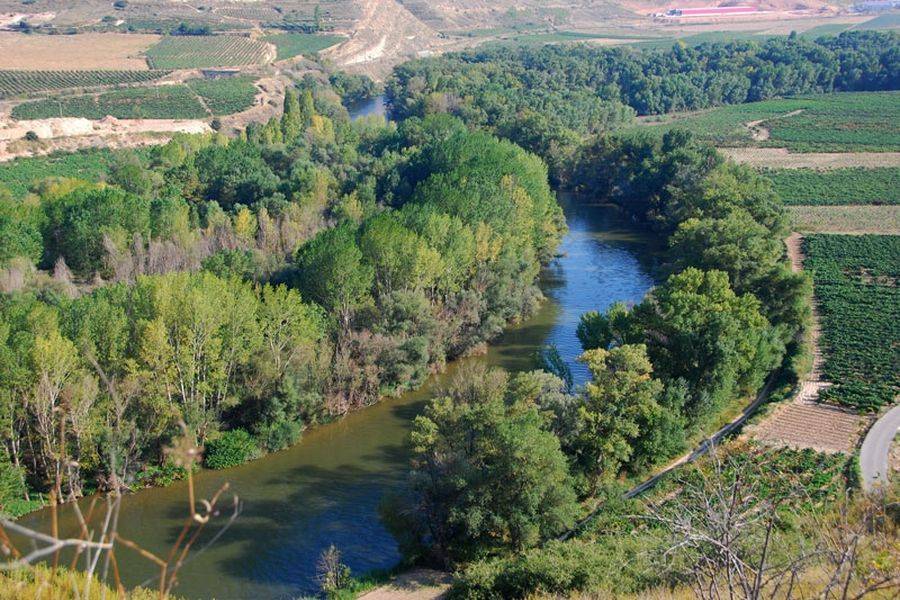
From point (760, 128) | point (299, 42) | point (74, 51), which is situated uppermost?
point (299, 42)

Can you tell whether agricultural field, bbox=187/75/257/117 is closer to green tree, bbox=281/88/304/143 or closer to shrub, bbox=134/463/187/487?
green tree, bbox=281/88/304/143

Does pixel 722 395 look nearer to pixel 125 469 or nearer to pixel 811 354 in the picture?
pixel 811 354

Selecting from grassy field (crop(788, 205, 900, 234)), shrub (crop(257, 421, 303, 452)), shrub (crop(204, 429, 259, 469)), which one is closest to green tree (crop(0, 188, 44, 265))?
shrub (crop(204, 429, 259, 469))

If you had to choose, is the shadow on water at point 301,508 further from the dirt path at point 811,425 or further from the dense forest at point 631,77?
the dense forest at point 631,77

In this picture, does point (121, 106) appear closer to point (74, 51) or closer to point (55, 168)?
point (55, 168)

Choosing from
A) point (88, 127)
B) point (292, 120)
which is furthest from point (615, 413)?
point (88, 127)
